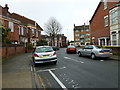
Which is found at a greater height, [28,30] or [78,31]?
[78,31]

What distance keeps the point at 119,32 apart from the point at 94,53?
17.8 feet

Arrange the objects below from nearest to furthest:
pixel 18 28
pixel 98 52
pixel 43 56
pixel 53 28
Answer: pixel 43 56 → pixel 98 52 → pixel 18 28 → pixel 53 28

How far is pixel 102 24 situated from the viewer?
18.9 metres

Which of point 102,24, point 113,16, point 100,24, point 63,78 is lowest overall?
point 63,78

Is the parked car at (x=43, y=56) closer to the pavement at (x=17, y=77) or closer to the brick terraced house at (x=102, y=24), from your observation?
the pavement at (x=17, y=77)

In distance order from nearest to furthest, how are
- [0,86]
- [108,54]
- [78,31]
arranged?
[0,86] < [108,54] < [78,31]

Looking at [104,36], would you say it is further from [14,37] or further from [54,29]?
[54,29]

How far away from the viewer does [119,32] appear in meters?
13.7

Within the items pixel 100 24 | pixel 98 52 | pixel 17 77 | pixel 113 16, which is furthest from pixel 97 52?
pixel 100 24

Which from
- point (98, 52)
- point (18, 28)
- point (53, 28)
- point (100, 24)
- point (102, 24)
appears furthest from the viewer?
point (53, 28)

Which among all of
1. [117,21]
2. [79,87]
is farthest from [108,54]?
[79,87]

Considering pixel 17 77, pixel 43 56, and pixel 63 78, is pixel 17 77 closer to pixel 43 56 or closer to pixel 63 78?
pixel 63 78

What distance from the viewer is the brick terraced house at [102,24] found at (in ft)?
55.6

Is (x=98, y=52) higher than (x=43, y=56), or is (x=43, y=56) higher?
(x=98, y=52)
